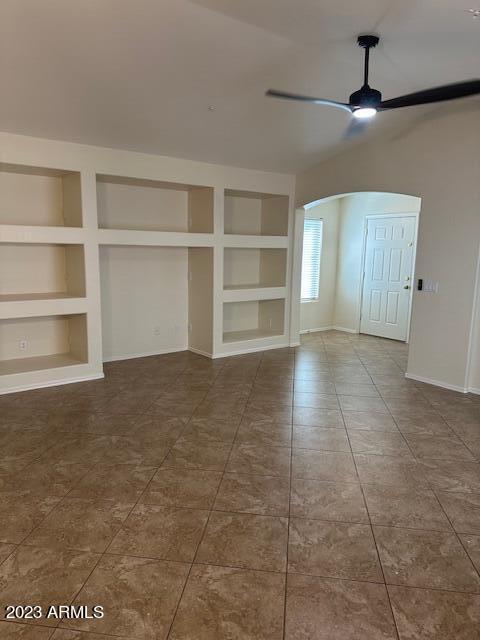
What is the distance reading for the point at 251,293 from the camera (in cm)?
629

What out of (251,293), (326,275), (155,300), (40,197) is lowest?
(155,300)

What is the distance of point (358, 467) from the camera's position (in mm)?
3182

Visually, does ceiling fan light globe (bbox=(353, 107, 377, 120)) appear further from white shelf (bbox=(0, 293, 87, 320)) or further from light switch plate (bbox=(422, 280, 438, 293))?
white shelf (bbox=(0, 293, 87, 320))

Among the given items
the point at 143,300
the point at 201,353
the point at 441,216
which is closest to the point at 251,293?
the point at 201,353

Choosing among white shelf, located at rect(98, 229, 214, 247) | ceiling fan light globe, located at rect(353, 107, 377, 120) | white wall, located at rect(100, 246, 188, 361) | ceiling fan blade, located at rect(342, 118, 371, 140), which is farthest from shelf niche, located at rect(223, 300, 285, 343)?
ceiling fan light globe, located at rect(353, 107, 377, 120)

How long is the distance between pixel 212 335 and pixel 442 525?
396 cm

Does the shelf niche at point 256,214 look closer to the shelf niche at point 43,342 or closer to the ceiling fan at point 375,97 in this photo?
the shelf niche at point 43,342

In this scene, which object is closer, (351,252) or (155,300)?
(155,300)

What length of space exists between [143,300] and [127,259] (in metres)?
0.60

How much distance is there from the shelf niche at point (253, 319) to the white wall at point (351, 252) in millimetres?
1919

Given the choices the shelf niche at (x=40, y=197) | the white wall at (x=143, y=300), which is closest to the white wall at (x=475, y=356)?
the white wall at (x=143, y=300)

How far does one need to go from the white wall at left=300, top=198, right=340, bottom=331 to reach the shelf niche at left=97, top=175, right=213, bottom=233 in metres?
2.61

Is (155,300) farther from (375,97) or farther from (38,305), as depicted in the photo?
(375,97)

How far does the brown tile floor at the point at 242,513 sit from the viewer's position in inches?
75.5
